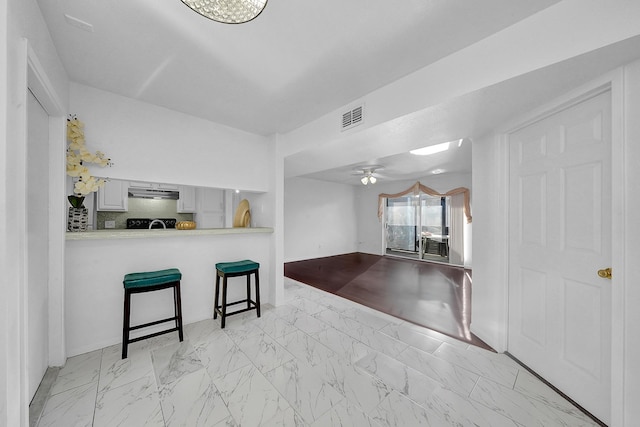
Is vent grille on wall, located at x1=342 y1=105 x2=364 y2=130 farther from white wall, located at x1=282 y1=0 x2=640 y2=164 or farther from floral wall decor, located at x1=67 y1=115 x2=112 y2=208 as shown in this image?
floral wall decor, located at x1=67 y1=115 x2=112 y2=208

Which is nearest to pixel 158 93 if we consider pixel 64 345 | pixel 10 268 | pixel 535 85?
pixel 10 268

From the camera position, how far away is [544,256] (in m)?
1.86

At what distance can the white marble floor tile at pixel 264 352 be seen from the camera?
78.1 inches

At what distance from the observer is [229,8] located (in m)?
1.13

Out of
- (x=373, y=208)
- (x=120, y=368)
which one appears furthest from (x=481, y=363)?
(x=373, y=208)

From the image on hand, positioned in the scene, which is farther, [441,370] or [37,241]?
[441,370]

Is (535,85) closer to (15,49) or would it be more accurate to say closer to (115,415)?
(15,49)

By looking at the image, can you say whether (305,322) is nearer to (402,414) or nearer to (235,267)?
(235,267)

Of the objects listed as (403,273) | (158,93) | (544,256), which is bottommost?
(403,273)

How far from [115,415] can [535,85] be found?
3424 mm

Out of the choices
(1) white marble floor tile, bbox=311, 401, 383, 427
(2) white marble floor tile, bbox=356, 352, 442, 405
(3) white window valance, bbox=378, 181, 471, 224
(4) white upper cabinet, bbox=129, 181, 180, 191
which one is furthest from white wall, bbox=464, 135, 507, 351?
(3) white window valance, bbox=378, 181, 471, 224

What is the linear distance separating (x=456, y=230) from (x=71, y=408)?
717 cm

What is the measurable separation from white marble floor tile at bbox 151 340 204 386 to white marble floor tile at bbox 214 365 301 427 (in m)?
0.33

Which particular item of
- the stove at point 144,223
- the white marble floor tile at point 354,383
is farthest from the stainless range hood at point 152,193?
the white marble floor tile at point 354,383
